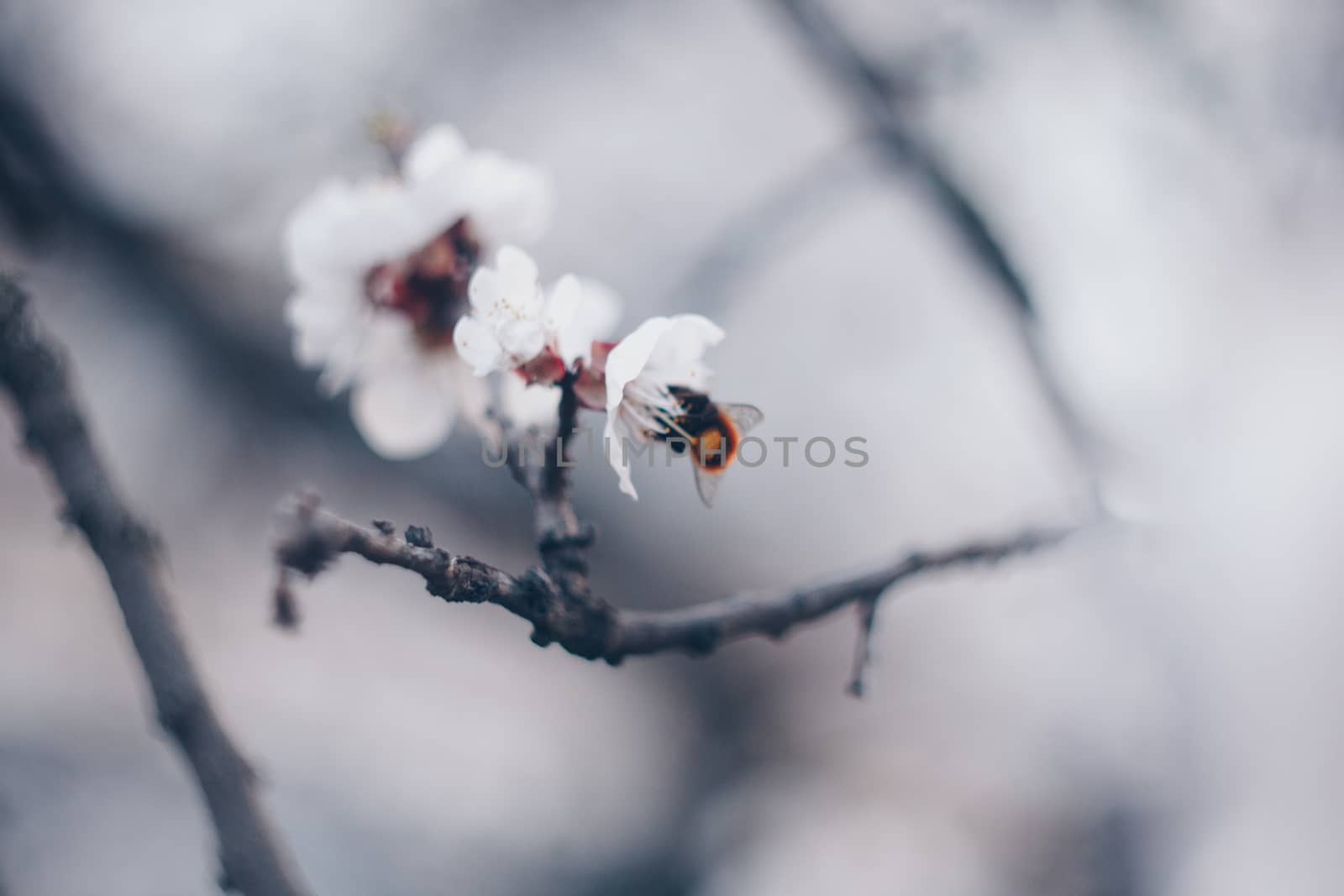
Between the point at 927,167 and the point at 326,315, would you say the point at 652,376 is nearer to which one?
the point at 326,315

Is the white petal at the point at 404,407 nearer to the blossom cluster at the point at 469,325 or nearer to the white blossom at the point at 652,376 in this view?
the blossom cluster at the point at 469,325

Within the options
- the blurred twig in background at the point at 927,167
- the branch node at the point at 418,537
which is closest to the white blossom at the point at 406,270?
the branch node at the point at 418,537

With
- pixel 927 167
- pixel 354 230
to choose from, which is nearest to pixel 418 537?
pixel 354 230

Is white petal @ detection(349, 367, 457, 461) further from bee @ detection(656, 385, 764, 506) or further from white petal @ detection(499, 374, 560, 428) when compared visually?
bee @ detection(656, 385, 764, 506)

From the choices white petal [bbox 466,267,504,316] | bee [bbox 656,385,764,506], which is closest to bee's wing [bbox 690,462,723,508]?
bee [bbox 656,385,764,506]

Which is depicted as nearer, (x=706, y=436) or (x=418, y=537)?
(x=418, y=537)

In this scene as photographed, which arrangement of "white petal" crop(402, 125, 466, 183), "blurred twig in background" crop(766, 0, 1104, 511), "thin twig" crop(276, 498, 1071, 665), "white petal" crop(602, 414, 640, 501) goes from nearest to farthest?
1. "thin twig" crop(276, 498, 1071, 665)
2. "white petal" crop(602, 414, 640, 501)
3. "white petal" crop(402, 125, 466, 183)
4. "blurred twig in background" crop(766, 0, 1104, 511)
